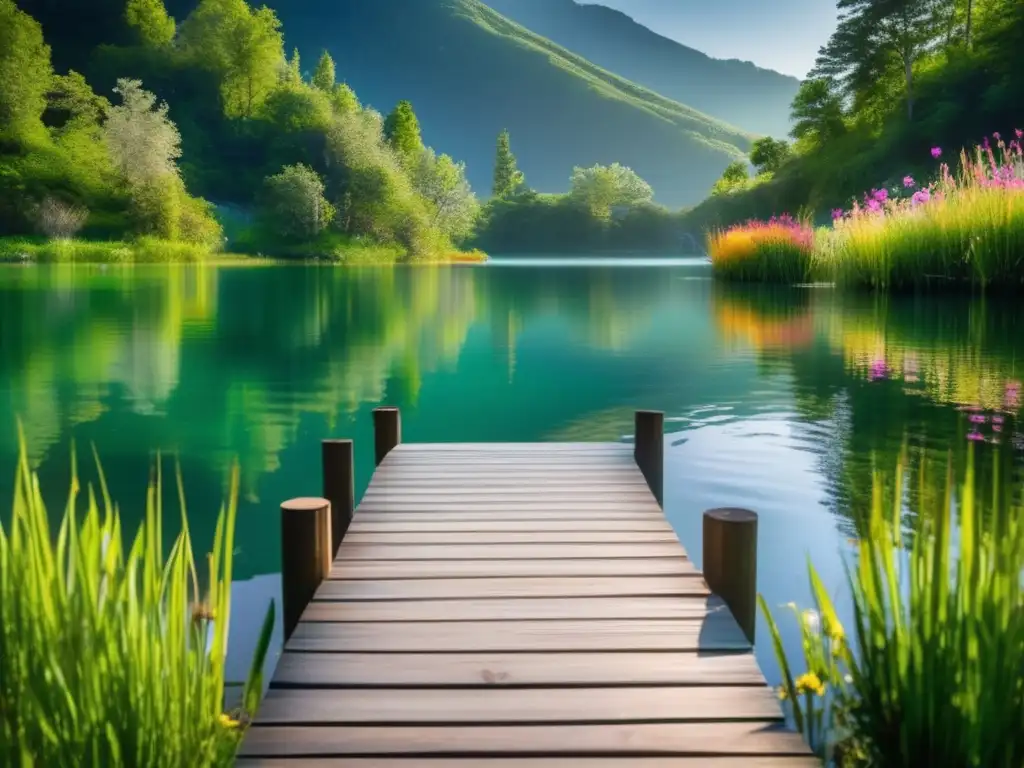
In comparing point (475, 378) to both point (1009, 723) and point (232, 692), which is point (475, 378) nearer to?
point (232, 692)

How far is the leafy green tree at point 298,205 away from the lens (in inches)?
2648

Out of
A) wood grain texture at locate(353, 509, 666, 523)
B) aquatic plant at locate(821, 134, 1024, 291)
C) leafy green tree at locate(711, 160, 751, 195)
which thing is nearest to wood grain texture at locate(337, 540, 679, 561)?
wood grain texture at locate(353, 509, 666, 523)

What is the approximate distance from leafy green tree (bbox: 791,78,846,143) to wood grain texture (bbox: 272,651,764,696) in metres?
64.6

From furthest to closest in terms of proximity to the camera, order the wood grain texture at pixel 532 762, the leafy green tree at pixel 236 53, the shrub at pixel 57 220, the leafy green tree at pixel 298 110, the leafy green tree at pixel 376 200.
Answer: the leafy green tree at pixel 236 53 → the leafy green tree at pixel 298 110 → the leafy green tree at pixel 376 200 → the shrub at pixel 57 220 → the wood grain texture at pixel 532 762

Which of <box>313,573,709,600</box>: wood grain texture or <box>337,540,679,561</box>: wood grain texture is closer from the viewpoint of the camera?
<box>313,573,709,600</box>: wood grain texture

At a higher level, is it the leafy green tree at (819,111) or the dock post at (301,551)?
the leafy green tree at (819,111)

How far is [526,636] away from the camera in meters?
3.42

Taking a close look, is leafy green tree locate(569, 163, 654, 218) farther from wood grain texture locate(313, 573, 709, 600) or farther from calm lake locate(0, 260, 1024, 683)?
wood grain texture locate(313, 573, 709, 600)

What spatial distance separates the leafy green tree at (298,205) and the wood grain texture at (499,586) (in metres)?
65.7

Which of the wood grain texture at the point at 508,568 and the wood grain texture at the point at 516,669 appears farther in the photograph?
the wood grain texture at the point at 508,568

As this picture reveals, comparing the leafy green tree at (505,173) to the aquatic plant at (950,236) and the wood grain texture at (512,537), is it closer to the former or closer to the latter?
the aquatic plant at (950,236)

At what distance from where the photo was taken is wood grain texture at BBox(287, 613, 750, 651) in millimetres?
3311

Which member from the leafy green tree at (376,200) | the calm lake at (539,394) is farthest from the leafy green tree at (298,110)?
the calm lake at (539,394)

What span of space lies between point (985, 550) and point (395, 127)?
9005 cm
